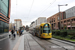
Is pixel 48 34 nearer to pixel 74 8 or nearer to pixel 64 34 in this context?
pixel 64 34

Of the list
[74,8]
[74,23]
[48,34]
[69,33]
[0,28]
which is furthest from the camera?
[74,23]

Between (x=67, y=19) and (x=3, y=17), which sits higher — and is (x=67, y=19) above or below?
above

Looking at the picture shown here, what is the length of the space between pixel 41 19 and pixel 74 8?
11973 mm

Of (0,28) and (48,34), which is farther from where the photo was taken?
(0,28)

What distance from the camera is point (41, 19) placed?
3244 cm

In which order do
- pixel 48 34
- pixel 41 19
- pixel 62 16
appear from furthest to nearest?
pixel 62 16, pixel 41 19, pixel 48 34

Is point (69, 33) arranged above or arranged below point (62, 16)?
below

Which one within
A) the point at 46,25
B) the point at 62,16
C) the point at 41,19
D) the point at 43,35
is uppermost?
the point at 62,16

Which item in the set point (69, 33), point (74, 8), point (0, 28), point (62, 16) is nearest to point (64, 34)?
point (69, 33)

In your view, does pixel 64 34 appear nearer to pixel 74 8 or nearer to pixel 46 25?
pixel 46 25

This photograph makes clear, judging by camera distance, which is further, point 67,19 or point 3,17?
point 67,19

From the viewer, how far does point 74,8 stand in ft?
76.7

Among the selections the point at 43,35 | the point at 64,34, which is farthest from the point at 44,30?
the point at 64,34

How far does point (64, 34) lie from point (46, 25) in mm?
4486
